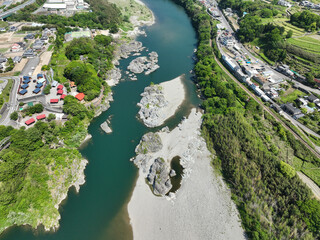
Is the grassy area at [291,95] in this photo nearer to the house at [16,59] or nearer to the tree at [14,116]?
the tree at [14,116]

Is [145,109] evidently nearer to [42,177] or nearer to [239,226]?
[42,177]

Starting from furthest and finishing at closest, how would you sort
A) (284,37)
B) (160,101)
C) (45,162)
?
(284,37), (160,101), (45,162)

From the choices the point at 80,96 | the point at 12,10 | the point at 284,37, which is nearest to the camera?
the point at 80,96

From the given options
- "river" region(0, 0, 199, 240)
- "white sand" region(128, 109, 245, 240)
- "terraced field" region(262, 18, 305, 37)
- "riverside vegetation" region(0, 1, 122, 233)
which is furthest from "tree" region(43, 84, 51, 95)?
"terraced field" region(262, 18, 305, 37)

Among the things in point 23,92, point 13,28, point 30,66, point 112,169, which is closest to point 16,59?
point 30,66

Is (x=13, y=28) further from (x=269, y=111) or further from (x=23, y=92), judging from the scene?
(x=269, y=111)

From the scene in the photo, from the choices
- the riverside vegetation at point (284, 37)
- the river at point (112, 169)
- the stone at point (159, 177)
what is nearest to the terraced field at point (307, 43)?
A: the riverside vegetation at point (284, 37)

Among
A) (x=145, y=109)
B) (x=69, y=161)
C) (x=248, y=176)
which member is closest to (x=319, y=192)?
(x=248, y=176)
